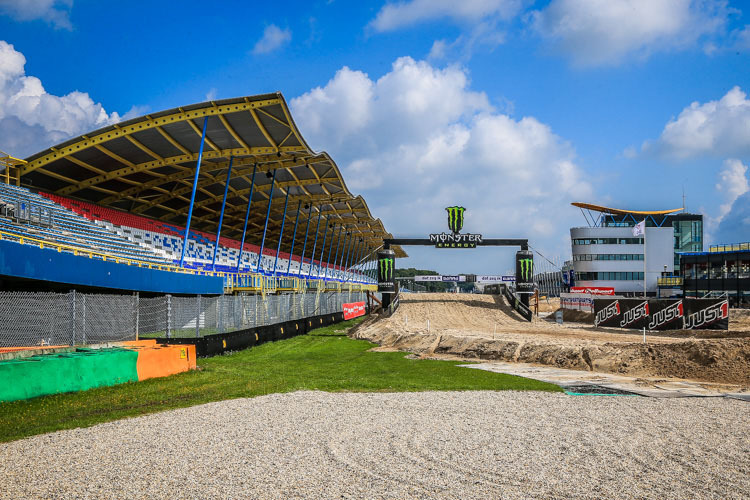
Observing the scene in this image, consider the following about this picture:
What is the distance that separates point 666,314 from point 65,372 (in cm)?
3169

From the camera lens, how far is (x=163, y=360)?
1354 centimetres

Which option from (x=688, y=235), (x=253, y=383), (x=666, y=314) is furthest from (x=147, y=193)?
(x=688, y=235)

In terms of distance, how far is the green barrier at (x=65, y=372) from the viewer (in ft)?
32.0

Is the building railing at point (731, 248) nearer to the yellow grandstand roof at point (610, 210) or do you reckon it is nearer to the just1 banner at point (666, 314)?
the yellow grandstand roof at point (610, 210)

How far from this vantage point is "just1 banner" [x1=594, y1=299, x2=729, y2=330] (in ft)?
99.3

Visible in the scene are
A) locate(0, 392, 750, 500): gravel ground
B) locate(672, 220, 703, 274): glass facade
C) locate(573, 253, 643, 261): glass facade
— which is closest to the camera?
locate(0, 392, 750, 500): gravel ground

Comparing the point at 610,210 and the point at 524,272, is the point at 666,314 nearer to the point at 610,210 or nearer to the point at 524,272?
the point at 524,272

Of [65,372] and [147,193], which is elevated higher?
[147,193]

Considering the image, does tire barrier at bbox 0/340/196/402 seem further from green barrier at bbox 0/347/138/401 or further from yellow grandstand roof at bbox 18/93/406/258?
yellow grandstand roof at bbox 18/93/406/258

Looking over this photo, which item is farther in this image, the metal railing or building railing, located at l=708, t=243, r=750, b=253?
building railing, located at l=708, t=243, r=750, b=253

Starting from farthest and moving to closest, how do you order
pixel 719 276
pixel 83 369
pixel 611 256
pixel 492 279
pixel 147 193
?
pixel 611 256 → pixel 719 276 → pixel 492 279 → pixel 147 193 → pixel 83 369

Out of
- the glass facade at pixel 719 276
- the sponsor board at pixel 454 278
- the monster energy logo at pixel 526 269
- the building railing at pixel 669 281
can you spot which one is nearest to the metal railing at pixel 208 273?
the sponsor board at pixel 454 278

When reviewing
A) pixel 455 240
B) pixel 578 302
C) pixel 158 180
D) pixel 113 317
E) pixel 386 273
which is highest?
pixel 158 180

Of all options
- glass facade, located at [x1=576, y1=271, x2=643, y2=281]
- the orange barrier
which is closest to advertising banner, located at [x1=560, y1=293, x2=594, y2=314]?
glass facade, located at [x1=576, y1=271, x2=643, y2=281]
